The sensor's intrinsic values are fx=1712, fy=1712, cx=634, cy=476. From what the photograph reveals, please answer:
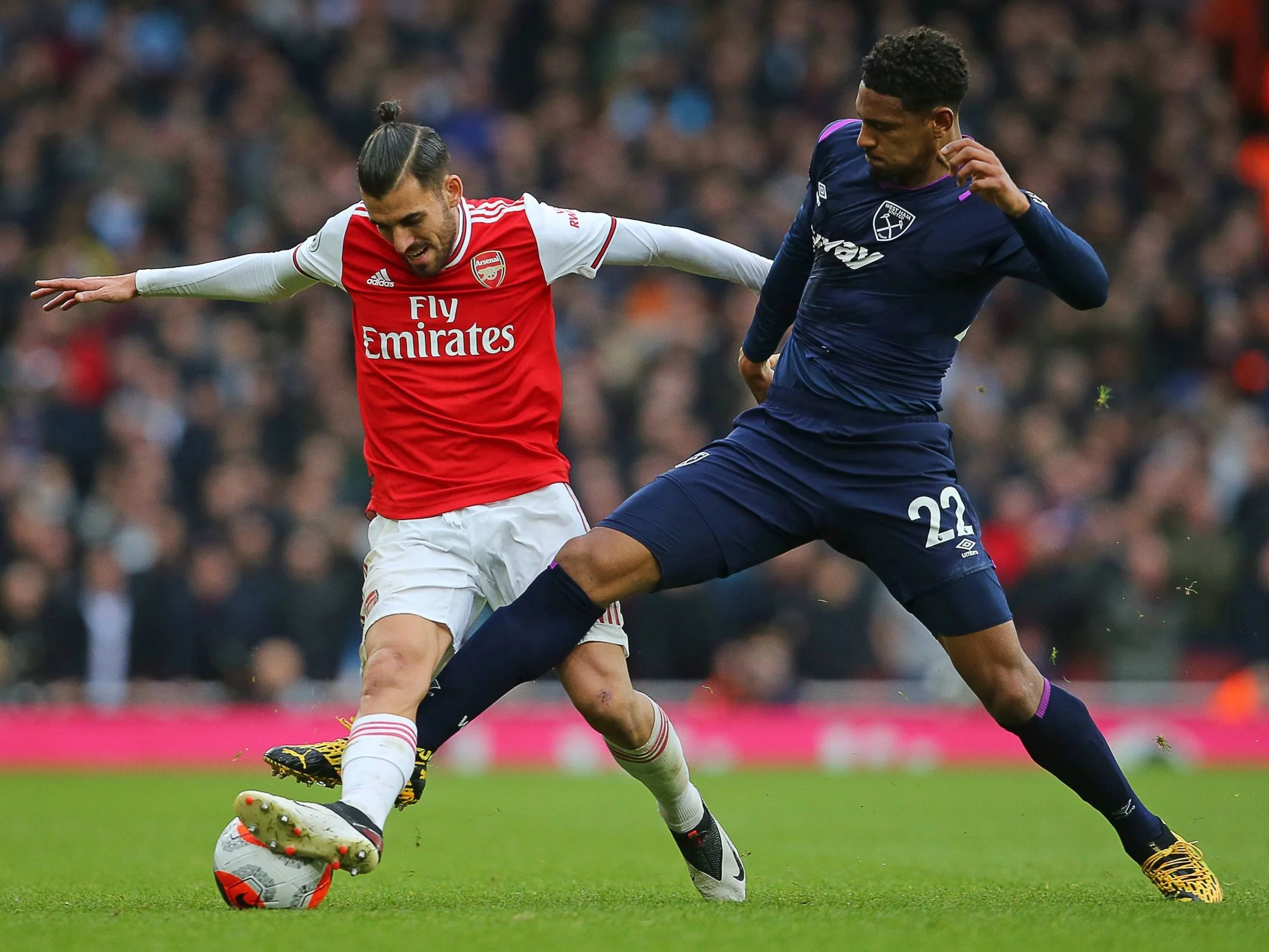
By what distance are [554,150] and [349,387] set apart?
3.35m

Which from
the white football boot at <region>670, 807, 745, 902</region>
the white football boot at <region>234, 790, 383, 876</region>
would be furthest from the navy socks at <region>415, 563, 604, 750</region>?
the white football boot at <region>670, 807, 745, 902</region>

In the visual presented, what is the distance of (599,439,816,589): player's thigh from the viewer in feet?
16.8

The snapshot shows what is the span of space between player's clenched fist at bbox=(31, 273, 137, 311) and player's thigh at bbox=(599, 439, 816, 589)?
174 cm

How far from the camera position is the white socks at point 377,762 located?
4742 mm

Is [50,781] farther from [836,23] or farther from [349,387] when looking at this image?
[836,23]

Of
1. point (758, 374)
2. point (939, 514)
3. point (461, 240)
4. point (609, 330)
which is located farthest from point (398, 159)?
point (609, 330)

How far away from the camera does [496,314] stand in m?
5.44

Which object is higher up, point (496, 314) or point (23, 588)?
point (496, 314)

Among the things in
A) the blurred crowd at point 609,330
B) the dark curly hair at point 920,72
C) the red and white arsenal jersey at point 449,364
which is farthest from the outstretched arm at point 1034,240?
the blurred crowd at point 609,330

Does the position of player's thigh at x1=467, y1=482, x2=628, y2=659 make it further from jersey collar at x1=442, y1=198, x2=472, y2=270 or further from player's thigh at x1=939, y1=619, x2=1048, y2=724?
player's thigh at x1=939, y1=619, x2=1048, y2=724

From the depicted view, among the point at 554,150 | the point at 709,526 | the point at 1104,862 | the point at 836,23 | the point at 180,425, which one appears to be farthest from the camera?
the point at 836,23

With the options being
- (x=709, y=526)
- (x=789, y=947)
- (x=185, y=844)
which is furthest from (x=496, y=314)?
(x=185, y=844)

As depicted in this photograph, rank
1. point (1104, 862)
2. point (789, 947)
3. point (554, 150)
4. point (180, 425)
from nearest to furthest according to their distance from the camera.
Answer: point (789, 947) → point (1104, 862) → point (180, 425) → point (554, 150)

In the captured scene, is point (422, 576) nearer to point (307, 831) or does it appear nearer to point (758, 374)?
point (307, 831)
